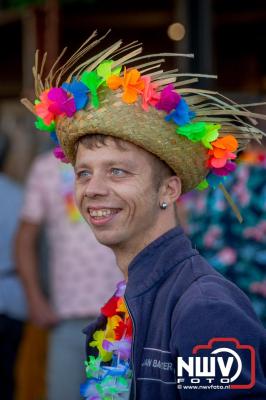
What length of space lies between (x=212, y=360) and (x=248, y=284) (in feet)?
8.84

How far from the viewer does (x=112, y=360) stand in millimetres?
2719

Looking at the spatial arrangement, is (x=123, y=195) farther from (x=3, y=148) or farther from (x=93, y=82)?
(x=3, y=148)

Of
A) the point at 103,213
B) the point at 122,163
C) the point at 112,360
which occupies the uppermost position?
the point at 122,163

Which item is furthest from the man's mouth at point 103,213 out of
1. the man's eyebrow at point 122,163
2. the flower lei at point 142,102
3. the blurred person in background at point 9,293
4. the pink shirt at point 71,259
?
the blurred person in background at point 9,293

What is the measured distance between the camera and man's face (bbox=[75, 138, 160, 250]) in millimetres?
2574

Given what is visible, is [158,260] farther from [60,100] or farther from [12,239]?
[12,239]

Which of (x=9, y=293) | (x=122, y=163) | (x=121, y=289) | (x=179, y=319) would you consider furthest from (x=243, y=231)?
(x=179, y=319)

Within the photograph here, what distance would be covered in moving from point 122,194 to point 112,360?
0.48 meters

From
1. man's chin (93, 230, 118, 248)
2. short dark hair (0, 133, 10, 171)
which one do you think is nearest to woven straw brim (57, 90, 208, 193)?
man's chin (93, 230, 118, 248)

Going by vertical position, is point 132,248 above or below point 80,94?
below

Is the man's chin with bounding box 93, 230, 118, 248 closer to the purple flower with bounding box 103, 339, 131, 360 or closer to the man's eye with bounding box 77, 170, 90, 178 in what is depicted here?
the man's eye with bounding box 77, 170, 90, 178

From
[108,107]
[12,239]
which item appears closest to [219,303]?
[108,107]

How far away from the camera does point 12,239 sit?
17.4 feet

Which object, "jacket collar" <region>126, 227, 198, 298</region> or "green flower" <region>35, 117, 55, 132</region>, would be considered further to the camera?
"green flower" <region>35, 117, 55, 132</region>
